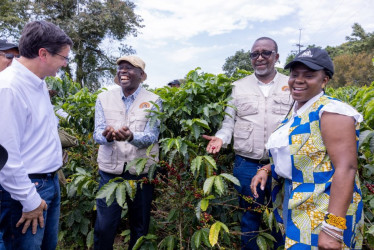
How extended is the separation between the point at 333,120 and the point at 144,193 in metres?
1.70

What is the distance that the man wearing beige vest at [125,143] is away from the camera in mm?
2664

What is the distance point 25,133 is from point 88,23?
24.6 metres

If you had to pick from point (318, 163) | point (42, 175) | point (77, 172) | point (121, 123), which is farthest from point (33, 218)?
point (77, 172)

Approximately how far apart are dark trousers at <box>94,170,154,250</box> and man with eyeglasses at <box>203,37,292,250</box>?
788 mm

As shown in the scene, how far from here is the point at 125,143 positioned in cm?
269

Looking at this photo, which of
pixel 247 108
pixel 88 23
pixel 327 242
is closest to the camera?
pixel 327 242

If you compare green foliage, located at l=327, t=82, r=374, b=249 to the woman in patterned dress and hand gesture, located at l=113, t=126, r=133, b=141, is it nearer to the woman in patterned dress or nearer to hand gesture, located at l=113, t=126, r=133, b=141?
the woman in patterned dress

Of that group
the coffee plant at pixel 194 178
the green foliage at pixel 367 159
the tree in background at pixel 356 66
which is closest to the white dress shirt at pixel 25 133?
the coffee plant at pixel 194 178

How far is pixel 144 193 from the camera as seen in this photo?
8.87 ft

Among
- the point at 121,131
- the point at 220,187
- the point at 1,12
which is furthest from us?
the point at 1,12

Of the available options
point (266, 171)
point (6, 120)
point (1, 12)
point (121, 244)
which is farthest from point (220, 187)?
point (1, 12)

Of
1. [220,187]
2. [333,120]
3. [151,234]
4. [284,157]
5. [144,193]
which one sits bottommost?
[151,234]

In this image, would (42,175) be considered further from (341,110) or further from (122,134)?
(341,110)

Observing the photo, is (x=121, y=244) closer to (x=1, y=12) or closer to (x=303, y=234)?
(x=303, y=234)
